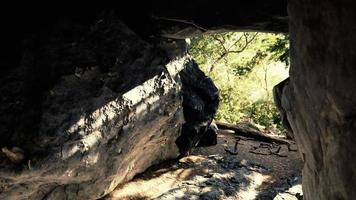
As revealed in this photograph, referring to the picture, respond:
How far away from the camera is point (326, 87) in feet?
14.5

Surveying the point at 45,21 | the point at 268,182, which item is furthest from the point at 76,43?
the point at 268,182

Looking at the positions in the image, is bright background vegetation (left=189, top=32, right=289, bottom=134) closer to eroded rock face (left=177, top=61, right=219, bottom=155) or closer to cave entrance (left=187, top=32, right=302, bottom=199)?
cave entrance (left=187, top=32, right=302, bottom=199)

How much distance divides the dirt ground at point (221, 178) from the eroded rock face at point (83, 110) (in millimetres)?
1236

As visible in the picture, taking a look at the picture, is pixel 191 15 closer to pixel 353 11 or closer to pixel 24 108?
pixel 24 108

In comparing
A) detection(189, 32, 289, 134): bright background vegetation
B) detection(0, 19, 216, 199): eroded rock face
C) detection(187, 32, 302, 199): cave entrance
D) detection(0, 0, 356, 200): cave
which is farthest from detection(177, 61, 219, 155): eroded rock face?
detection(189, 32, 289, 134): bright background vegetation

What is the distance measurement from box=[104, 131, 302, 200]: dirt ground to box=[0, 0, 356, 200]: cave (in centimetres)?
85

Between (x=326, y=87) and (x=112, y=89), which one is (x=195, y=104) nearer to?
(x=112, y=89)

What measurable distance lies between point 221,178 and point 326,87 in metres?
7.04

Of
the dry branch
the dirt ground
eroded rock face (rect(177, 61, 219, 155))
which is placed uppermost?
eroded rock face (rect(177, 61, 219, 155))

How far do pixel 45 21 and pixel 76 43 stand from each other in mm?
863

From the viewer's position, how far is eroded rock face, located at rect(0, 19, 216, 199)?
6684mm

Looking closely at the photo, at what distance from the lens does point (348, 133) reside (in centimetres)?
419

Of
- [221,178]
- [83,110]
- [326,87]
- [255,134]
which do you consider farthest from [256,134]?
[326,87]

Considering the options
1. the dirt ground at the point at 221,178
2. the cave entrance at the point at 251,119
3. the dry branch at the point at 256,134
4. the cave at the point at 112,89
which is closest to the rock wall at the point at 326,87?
the cave at the point at 112,89
